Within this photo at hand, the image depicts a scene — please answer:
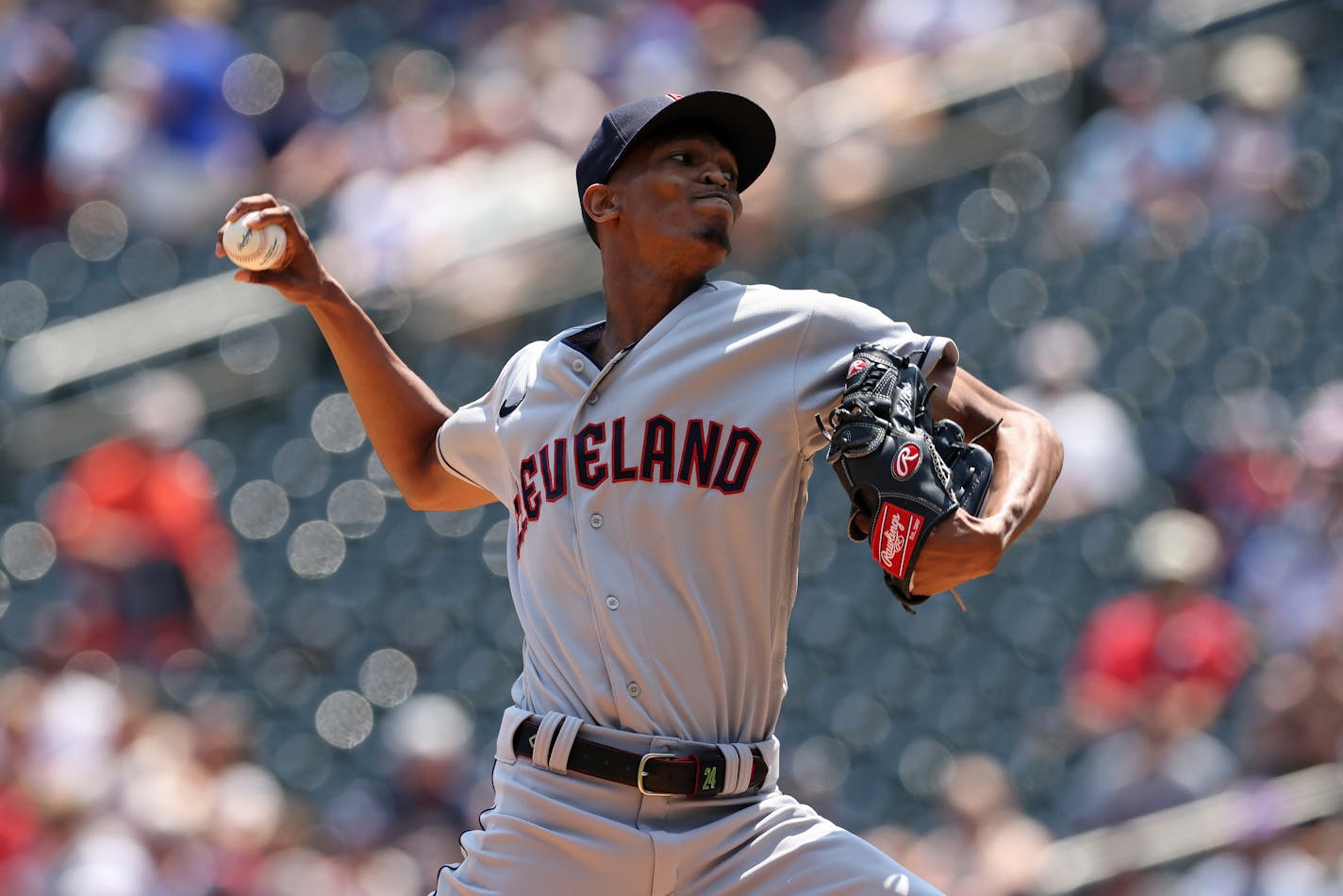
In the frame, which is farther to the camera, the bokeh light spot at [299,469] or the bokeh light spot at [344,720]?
the bokeh light spot at [299,469]

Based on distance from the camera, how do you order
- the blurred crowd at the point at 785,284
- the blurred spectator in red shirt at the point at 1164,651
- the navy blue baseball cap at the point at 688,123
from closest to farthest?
1. the navy blue baseball cap at the point at 688,123
2. the blurred crowd at the point at 785,284
3. the blurred spectator in red shirt at the point at 1164,651

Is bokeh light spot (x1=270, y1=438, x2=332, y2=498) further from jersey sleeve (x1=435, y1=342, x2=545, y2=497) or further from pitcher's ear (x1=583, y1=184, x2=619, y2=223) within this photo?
pitcher's ear (x1=583, y1=184, x2=619, y2=223)

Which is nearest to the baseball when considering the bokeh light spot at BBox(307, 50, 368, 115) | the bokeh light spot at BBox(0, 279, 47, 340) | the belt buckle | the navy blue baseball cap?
the navy blue baseball cap

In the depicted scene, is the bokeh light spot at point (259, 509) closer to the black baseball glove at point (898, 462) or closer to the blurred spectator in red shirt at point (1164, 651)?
the blurred spectator in red shirt at point (1164, 651)

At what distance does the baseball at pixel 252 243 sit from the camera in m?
2.73

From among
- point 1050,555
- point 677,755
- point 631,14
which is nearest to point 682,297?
point 677,755

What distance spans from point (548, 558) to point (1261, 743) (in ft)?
12.6

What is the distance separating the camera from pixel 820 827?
2406 millimetres

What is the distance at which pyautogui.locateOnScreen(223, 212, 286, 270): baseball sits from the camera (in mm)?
2729

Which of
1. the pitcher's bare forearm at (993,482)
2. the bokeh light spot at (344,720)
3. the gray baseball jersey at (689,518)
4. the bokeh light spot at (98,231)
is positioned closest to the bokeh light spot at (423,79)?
the bokeh light spot at (98,231)

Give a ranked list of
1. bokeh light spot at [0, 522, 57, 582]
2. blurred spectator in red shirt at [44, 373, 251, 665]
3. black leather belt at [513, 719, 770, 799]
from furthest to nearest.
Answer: bokeh light spot at [0, 522, 57, 582]
blurred spectator in red shirt at [44, 373, 251, 665]
black leather belt at [513, 719, 770, 799]

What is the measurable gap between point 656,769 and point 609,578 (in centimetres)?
26

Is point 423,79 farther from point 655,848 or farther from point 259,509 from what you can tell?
point 655,848

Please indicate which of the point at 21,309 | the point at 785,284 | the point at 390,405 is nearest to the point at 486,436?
the point at 390,405
